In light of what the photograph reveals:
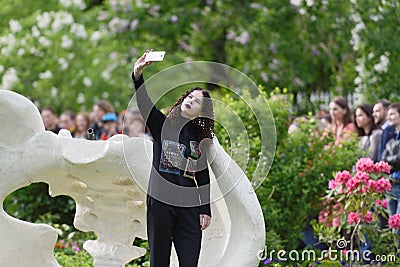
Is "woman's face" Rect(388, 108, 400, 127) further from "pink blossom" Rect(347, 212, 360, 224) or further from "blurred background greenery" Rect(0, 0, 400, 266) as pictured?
"blurred background greenery" Rect(0, 0, 400, 266)

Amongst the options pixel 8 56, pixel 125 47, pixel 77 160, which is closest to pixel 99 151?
pixel 77 160

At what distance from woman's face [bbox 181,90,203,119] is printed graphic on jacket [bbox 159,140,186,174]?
0.25 metres

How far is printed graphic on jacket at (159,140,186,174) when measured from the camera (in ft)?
19.2

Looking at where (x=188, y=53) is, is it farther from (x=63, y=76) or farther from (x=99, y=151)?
(x=99, y=151)

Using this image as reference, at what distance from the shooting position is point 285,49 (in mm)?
18156

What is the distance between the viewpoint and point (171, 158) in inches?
231

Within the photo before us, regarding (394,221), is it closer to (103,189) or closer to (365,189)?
(365,189)

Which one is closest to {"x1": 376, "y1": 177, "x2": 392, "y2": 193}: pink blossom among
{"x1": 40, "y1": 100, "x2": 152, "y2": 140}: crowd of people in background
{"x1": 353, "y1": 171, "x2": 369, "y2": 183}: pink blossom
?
{"x1": 353, "y1": 171, "x2": 369, "y2": 183}: pink blossom

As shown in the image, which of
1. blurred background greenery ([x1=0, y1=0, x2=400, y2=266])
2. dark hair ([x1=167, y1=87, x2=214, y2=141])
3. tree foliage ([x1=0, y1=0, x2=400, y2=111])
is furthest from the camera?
tree foliage ([x1=0, y1=0, x2=400, y2=111])

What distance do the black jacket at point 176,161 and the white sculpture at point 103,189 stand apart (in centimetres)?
23

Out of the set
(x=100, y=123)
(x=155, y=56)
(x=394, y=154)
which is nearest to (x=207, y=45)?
(x=100, y=123)

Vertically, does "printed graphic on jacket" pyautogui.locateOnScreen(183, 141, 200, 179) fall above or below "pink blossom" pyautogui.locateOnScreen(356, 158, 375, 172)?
above

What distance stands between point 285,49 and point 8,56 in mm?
5471

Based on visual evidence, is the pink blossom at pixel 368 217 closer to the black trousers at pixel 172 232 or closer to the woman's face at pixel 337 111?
the black trousers at pixel 172 232
